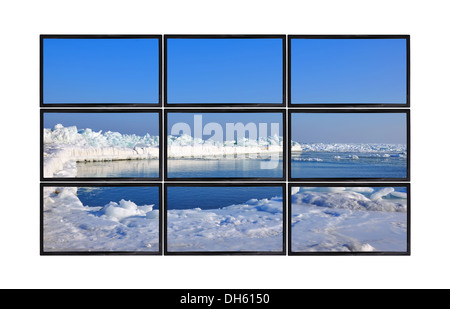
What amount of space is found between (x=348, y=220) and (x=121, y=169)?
1919 mm

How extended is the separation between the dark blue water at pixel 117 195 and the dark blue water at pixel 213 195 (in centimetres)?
14

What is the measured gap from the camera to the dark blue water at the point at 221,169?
247 centimetres

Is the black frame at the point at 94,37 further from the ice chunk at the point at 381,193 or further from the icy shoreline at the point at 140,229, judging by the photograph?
the ice chunk at the point at 381,193

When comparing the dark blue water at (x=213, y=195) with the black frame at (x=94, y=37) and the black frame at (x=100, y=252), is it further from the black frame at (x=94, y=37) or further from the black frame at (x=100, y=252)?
the black frame at (x=94, y=37)

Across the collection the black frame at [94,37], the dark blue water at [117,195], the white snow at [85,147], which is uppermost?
the black frame at [94,37]

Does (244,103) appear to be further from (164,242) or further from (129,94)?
(164,242)

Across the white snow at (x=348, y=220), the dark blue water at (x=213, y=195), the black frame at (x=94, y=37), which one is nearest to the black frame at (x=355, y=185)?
the white snow at (x=348, y=220)

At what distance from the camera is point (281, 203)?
8.15 ft

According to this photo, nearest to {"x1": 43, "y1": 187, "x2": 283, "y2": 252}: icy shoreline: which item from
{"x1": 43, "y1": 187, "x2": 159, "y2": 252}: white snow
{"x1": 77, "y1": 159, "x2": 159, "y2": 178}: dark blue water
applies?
{"x1": 43, "y1": 187, "x2": 159, "y2": 252}: white snow

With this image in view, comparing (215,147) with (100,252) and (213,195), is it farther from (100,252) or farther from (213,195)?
(100,252)

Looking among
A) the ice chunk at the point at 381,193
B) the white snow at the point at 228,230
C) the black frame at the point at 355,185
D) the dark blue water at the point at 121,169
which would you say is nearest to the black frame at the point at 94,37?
the dark blue water at the point at 121,169

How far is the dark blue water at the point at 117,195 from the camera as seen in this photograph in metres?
2.47

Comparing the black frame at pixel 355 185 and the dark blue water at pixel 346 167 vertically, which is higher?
the dark blue water at pixel 346 167

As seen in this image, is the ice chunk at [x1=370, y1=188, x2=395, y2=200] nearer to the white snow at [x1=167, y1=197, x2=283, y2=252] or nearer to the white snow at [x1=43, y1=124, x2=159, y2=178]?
the white snow at [x1=167, y1=197, x2=283, y2=252]
